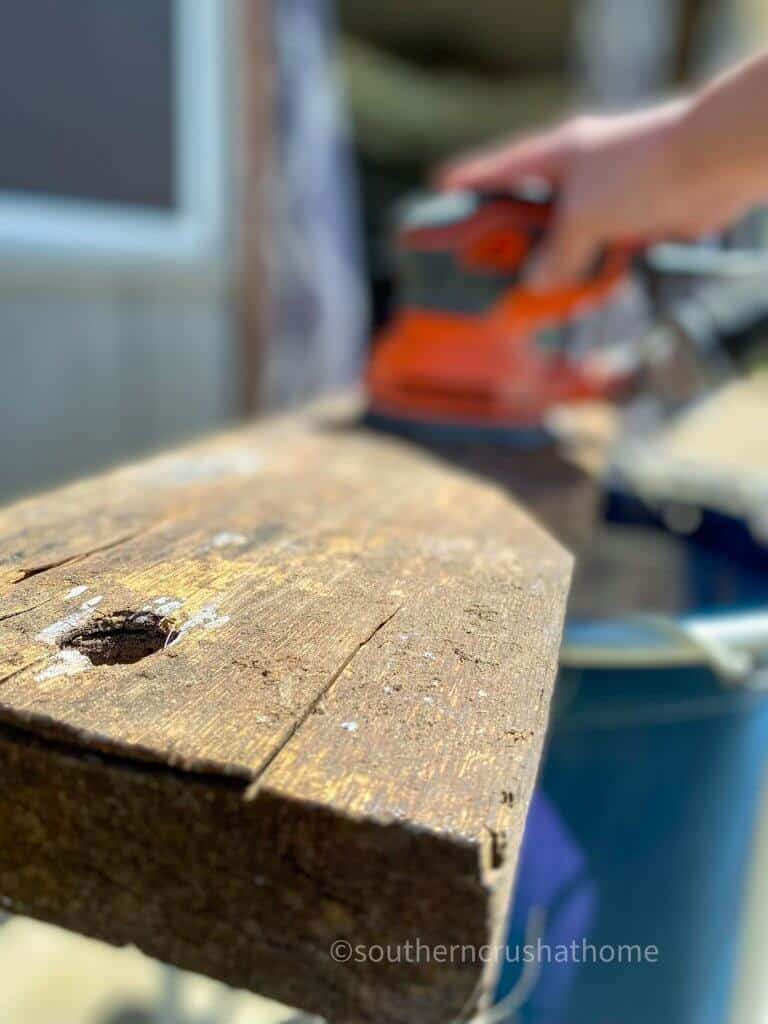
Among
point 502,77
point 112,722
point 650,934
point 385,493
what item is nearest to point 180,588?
point 112,722

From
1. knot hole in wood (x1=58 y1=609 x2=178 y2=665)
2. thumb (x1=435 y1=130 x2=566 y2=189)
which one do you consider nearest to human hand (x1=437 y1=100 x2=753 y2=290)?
→ thumb (x1=435 y1=130 x2=566 y2=189)

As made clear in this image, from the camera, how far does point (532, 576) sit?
1.58ft

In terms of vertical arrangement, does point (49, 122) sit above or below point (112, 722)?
above

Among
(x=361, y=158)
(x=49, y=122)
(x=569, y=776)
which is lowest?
(x=569, y=776)

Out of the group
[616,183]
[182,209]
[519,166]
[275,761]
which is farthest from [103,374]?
[275,761]

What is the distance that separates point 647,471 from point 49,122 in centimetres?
103

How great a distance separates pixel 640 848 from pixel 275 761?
519mm

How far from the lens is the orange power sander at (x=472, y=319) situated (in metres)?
0.93

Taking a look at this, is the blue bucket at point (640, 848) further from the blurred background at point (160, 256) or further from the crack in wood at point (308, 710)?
the crack in wood at point (308, 710)

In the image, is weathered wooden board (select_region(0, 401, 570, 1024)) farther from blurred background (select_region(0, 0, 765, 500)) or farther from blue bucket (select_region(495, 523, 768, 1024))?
blurred background (select_region(0, 0, 765, 500))

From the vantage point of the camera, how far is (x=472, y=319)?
3.32 ft

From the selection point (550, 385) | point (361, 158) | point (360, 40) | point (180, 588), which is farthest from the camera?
point (361, 158)

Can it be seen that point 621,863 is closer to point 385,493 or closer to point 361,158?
point 385,493

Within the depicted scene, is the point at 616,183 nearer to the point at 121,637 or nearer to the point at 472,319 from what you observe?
the point at 472,319
